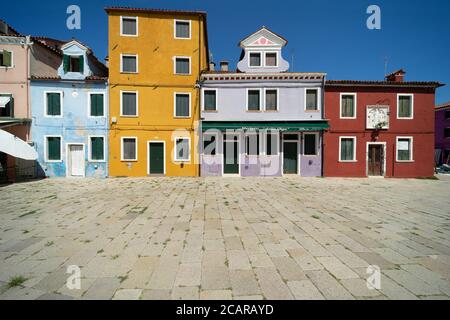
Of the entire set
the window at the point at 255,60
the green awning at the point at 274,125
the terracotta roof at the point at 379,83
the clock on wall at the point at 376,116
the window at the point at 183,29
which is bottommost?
the green awning at the point at 274,125

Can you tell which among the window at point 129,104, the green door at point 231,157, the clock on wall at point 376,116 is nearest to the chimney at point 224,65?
the green door at point 231,157

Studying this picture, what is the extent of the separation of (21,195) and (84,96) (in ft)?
27.7

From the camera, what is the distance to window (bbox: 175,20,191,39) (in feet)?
52.1

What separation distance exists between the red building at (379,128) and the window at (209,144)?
8.20 metres

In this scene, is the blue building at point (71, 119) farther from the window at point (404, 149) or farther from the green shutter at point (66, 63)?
the window at point (404, 149)

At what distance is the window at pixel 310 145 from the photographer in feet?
51.2

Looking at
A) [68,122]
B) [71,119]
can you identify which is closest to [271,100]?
[71,119]

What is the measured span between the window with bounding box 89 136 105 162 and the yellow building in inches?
29.6

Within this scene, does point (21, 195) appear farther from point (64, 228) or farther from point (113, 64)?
point (113, 64)

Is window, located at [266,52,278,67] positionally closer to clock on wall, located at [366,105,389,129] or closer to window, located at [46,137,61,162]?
clock on wall, located at [366,105,389,129]

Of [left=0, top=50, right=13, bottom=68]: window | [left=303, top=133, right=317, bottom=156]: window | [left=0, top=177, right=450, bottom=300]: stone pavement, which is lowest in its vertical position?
[left=0, top=177, right=450, bottom=300]: stone pavement

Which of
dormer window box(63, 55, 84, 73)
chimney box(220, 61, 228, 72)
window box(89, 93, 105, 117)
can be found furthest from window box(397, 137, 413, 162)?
dormer window box(63, 55, 84, 73)

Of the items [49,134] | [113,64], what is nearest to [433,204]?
[113,64]

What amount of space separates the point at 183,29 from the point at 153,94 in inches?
217
